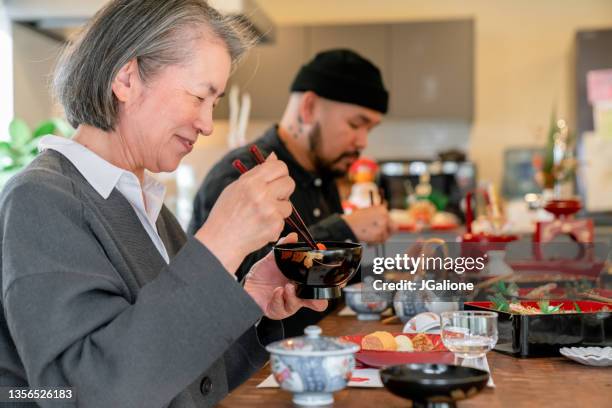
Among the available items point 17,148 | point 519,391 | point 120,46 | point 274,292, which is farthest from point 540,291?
point 17,148

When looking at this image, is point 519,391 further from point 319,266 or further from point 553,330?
point 319,266

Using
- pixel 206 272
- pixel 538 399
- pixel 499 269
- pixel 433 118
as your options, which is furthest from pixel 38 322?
pixel 433 118

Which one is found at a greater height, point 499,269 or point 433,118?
point 433,118

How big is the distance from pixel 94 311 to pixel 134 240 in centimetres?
27

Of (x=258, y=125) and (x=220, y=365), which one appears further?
(x=258, y=125)

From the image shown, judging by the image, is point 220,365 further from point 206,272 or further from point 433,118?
point 433,118

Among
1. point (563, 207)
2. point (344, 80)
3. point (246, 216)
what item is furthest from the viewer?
point (563, 207)

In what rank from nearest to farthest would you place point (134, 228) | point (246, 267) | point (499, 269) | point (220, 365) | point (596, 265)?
point (134, 228), point (220, 365), point (499, 269), point (596, 265), point (246, 267)

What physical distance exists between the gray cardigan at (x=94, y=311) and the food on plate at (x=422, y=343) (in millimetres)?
491

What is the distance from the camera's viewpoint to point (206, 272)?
117 centimetres

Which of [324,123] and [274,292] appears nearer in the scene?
[274,292]

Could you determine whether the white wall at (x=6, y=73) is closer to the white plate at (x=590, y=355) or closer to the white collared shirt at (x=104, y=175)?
the white collared shirt at (x=104, y=175)

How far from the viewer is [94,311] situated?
115cm

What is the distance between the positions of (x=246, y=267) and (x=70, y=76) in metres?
0.89
